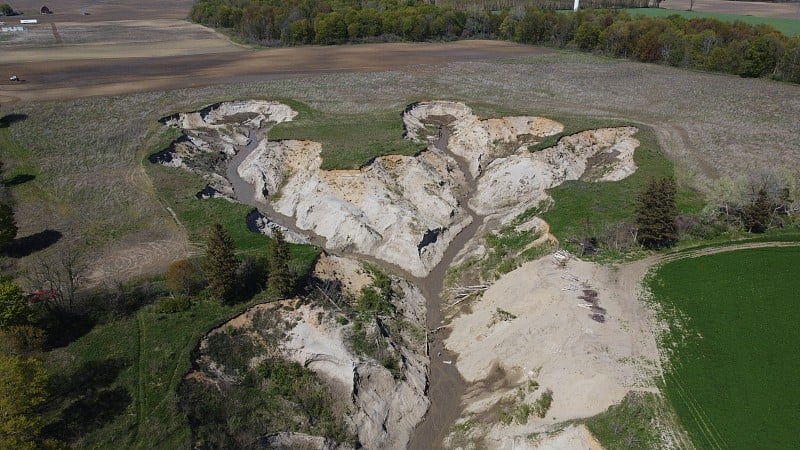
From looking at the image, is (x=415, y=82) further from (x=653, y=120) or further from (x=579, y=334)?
(x=579, y=334)

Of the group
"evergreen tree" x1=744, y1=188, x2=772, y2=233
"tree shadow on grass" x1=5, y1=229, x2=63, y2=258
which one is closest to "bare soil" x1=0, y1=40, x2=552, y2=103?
"tree shadow on grass" x1=5, y1=229, x2=63, y2=258

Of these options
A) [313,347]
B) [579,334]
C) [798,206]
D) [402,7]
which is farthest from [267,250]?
[402,7]

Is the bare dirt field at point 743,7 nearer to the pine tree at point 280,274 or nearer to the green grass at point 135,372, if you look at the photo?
the pine tree at point 280,274

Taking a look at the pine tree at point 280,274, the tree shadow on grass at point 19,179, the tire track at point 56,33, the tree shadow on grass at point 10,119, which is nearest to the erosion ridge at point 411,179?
the pine tree at point 280,274

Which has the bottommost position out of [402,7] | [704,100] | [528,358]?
[528,358]

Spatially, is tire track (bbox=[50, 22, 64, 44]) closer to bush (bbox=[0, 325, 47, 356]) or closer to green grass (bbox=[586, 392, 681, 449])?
bush (bbox=[0, 325, 47, 356])

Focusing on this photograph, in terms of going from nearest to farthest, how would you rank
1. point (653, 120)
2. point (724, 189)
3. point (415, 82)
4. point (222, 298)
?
point (222, 298)
point (724, 189)
point (653, 120)
point (415, 82)
